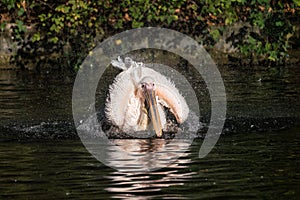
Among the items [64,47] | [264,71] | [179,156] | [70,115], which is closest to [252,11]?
[264,71]

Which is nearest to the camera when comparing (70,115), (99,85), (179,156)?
(179,156)

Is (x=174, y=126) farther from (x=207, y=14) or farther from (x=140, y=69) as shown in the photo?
(x=207, y=14)

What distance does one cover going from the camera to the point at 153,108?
10992mm

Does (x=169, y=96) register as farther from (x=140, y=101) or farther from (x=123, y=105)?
(x=123, y=105)

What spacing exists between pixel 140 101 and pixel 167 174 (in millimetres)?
2891

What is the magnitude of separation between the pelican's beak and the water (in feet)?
1.95

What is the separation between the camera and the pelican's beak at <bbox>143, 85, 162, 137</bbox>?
10.8m

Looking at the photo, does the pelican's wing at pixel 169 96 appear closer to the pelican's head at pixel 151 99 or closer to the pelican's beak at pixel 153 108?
the pelican's head at pixel 151 99

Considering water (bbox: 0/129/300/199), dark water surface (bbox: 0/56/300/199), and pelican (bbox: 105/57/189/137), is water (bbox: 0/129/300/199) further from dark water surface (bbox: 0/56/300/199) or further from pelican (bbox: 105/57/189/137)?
pelican (bbox: 105/57/189/137)

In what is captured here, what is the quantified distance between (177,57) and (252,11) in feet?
6.50

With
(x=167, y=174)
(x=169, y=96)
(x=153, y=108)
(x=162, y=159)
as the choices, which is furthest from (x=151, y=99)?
(x=167, y=174)

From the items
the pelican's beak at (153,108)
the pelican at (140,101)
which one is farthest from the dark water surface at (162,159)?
the pelican at (140,101)

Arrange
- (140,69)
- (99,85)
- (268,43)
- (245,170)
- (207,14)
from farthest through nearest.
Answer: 1. (207,14)
2. (268,43)
3. (99,85)
4. (140,69)
5. (245,170)

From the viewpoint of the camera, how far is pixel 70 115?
13.1 m
